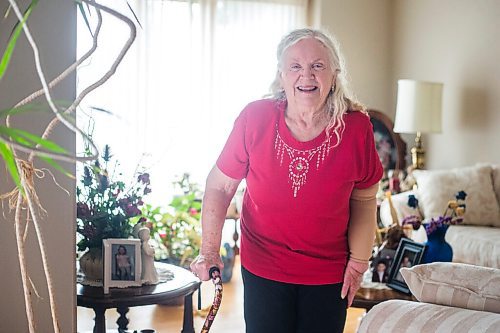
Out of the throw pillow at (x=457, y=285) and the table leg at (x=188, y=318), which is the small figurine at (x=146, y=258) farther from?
the throw pillow at (x=457, y=285)

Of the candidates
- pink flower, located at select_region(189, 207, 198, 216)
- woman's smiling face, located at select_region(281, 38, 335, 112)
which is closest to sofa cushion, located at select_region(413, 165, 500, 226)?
pink flower, located at select_region(189, 207, 198, 216)

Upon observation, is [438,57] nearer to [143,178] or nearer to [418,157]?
[418,157]

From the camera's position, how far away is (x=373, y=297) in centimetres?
292

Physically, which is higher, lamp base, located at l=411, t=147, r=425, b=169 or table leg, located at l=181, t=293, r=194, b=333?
lamp base, located at l=411, t=147, r=425, b=169

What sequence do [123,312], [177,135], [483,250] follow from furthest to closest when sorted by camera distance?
[177,135] < [483,250] < [123,312]

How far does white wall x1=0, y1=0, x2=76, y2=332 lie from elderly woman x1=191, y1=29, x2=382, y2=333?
0.37 metres

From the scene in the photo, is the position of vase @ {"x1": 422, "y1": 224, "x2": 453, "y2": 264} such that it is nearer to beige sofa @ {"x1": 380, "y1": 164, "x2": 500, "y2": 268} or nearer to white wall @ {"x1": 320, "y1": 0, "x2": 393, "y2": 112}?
beige sofa @ {"x1": 380, "y1": 164, "x2": 500, "y2": 268}

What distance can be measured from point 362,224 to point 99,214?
998 millimetres

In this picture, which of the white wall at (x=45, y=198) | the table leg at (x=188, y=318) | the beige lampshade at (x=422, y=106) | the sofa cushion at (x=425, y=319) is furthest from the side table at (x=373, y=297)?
the beige lampshade at (x=422, y=106)

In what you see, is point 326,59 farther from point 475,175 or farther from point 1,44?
point 475,175

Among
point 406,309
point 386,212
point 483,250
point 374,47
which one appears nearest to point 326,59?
point 406,309

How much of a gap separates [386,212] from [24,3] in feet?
12.0

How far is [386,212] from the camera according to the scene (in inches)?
198

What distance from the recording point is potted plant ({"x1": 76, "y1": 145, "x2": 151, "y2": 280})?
2.59 m
